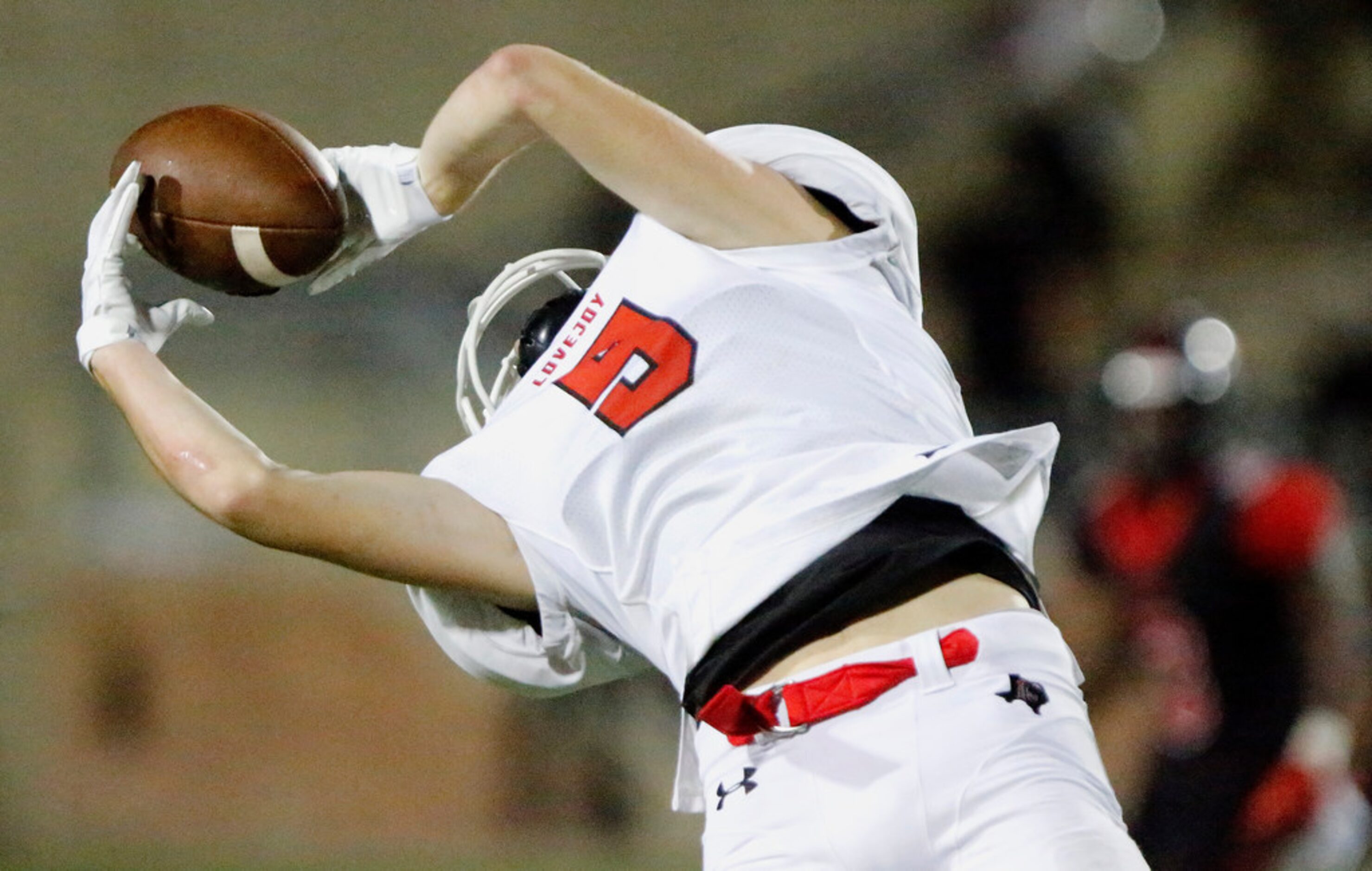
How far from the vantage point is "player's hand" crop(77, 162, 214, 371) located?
1536mm

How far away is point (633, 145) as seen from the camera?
55.6 inches

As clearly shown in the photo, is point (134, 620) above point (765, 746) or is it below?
below

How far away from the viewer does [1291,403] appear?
4.43 m

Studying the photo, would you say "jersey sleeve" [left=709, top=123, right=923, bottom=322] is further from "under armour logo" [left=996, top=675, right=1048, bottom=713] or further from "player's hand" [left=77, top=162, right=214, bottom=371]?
"player's hand" [left=77, top=162, right=214, bottom=371]

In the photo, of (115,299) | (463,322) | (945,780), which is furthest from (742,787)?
(463,322)

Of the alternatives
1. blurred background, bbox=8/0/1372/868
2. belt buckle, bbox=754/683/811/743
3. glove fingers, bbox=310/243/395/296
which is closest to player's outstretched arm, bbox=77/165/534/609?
glove fingers, bbox=310/243/395/296

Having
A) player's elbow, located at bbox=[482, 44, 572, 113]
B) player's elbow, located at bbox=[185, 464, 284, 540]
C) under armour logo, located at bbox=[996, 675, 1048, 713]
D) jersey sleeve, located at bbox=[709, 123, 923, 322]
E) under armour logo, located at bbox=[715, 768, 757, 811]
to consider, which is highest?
player's elbow, located at bbox=[482, 44, 572, 113]

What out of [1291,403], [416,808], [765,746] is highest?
[765,746]

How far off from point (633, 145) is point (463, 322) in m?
3.57

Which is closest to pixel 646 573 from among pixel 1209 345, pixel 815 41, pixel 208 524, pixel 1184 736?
pixel 1184 736

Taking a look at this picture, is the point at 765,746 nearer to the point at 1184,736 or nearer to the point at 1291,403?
the point at 1184,736

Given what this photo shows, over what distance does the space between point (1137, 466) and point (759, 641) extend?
95.3 inches

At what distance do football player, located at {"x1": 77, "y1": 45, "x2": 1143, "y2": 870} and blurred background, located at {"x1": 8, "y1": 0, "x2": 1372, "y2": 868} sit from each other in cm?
255

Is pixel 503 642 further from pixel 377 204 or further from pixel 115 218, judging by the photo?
pixel 115 218
